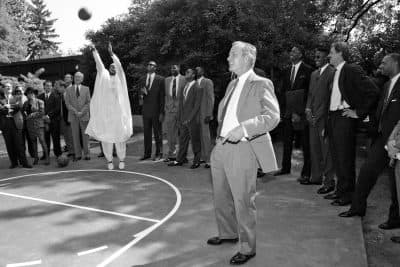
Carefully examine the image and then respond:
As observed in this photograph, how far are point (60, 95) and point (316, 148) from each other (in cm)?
727

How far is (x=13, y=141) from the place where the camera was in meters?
9.54

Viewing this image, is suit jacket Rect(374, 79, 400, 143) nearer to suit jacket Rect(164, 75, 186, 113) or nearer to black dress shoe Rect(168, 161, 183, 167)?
black dress shoe Rect(168, 161, 183, 167)

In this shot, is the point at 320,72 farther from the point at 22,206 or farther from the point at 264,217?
the point at 22,206

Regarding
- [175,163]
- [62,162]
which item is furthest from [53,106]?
[175,163]

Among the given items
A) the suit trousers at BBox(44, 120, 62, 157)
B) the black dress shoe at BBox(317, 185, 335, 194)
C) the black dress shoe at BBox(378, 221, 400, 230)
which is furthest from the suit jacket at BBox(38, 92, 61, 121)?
the black dress shoe at BBox(378, 221, 400, 230)

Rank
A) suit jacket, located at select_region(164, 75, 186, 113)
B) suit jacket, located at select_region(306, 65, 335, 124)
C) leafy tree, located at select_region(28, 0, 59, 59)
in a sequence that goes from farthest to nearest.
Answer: leafy tree, located at select_region(28, 0, 59, 59), suit jacket, located at select_region(164, 75, 186, 113), suit jacket, located at select_region(306, 65, 335, 124)

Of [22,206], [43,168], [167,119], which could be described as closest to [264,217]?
[22,206]

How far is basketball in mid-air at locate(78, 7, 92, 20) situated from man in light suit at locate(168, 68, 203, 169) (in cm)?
251

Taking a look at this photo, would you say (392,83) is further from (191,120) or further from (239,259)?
(191,120)

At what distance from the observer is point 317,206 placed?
5918 mm

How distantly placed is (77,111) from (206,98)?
378cm

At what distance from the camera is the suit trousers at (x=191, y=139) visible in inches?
354

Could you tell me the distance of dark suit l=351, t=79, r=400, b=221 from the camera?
4.98 m

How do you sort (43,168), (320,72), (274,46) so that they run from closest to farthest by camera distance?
(320,72)
(43,168)
(274,46)
